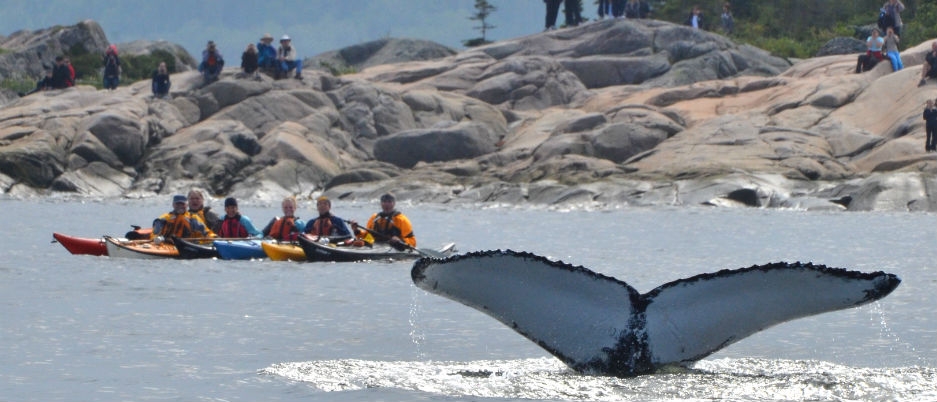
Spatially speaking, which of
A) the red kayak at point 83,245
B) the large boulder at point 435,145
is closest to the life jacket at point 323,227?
the red kayak at point 83,245

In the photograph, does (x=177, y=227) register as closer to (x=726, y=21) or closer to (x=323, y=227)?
(x=323, y=227)

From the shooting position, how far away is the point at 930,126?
128ft

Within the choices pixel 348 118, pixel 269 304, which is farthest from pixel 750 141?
pixel 269 304

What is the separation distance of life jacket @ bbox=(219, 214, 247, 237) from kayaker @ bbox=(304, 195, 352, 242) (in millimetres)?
1023

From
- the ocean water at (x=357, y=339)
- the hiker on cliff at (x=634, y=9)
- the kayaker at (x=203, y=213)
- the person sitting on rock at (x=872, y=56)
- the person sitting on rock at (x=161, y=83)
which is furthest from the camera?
the hiker on cliff at (x=634, y=9)

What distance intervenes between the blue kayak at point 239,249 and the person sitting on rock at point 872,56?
1152 inches

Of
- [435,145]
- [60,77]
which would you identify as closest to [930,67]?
[435,145]

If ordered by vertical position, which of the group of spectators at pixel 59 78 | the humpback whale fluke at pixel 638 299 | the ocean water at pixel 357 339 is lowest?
the ocean water at pixel 357 339

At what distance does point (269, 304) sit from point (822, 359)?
22.8 ft

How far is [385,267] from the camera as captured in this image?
72.5ft

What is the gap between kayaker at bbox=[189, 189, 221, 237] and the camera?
23.3m

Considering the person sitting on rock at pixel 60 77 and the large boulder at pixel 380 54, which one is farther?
the large boulder at pixel 380 54

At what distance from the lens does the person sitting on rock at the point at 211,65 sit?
1981 inches

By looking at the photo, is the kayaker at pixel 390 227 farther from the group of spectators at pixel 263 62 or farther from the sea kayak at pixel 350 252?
the group of spectators at pixel 263 62
